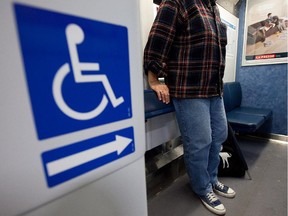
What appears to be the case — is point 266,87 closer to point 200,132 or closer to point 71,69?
point 200,132

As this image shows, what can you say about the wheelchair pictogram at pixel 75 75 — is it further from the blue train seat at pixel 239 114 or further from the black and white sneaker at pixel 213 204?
the blue train seat at pixel 239 114

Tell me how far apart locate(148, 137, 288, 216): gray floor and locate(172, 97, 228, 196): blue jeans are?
0.14 metres

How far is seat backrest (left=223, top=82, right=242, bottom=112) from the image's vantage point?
199 cm

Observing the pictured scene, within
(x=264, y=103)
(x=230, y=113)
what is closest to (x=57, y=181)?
(x=230, y=113)

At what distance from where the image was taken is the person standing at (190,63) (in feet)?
2.88

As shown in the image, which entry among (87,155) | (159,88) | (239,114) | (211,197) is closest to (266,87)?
(239,114)

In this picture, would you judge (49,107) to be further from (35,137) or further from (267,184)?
(267,184)

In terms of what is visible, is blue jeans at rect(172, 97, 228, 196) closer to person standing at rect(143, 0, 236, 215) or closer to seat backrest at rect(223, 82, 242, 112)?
person standing at rect(143, 0, 236, 215)

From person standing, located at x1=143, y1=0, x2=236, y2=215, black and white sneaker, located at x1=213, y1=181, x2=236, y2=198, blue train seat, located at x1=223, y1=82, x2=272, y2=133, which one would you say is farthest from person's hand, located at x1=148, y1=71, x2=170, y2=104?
blue train seat, located at x1=223, y1=82, x2=272, y2=133

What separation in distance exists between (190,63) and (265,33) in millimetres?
1846

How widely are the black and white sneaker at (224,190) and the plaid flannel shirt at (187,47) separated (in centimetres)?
73

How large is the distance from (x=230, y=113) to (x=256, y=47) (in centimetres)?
93

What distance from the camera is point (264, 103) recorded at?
2.24 metres

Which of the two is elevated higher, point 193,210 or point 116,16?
point 116,16
